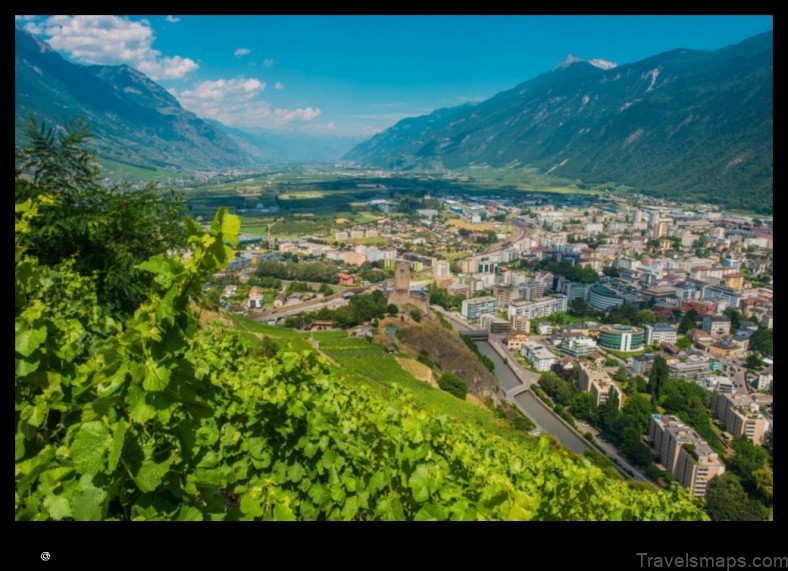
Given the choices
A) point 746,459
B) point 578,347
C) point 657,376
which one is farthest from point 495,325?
point 746,459

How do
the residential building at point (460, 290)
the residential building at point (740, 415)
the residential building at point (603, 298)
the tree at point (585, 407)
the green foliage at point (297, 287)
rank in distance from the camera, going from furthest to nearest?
the residential building at point (460, 290) → the residential building at point (603, 298) → the green foliage at point (297, 287) → the tree at point (585, 407) → the residential building at point (740, 415)

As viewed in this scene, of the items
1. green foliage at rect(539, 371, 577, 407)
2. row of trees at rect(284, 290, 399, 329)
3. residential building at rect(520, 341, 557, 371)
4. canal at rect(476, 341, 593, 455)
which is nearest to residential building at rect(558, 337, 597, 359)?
residential building at rect(520, 341, 557, 371)

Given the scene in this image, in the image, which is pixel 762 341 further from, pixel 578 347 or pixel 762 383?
pixel 578 347

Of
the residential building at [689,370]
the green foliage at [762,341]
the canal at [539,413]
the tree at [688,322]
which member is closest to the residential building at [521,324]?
the canal at [539,413]

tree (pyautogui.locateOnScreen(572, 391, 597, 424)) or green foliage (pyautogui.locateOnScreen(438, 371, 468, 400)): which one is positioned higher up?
green foliage (pyautogui.locateOnScreen(438, 371, 468, 400))

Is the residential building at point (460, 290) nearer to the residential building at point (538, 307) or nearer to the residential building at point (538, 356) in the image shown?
the residential building at point (538, 307)

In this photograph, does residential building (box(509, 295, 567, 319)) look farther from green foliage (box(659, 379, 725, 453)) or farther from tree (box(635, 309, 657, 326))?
green foliage (box(659, 379, 725, 453))

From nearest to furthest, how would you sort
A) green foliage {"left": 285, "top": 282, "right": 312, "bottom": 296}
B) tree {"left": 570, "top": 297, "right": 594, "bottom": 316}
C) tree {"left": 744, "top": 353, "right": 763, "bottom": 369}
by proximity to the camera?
1. tree {"left": 744, "top": 353, "right": 763, "bottom": 369}
2. green foliage {"left": 285, "top": 282, "right": 312, "bottom": 296}
3. tree {"left": 570, "top": 297, "right": 594, "bottom": 316}
